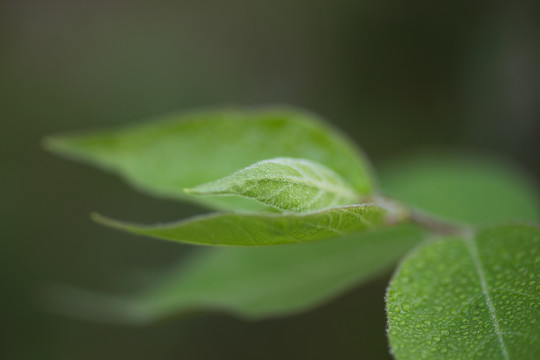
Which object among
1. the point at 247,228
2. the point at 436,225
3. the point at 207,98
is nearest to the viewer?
the point at 247,228

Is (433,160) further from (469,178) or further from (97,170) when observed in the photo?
(97,170)

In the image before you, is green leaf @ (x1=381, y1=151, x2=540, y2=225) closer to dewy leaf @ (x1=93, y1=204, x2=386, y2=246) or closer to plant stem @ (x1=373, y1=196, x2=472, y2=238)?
plant stem @ (x1=373, y1=196, x2=472, y2=238)

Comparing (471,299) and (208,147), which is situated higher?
(208,147)

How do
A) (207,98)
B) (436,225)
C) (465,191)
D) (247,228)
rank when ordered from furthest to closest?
(207,98), (465,191), (436,225), (247,228)


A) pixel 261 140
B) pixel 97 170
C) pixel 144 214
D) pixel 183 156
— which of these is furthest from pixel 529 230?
pixel 97 170

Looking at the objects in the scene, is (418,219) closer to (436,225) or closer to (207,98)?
(436,225)

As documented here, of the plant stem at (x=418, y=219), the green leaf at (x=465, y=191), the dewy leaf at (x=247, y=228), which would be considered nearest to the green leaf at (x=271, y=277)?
the plant stem at (x=418, y=219)

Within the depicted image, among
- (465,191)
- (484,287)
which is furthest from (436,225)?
(465,191)
